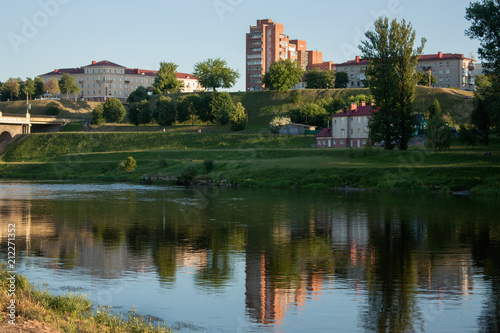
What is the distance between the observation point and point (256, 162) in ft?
260

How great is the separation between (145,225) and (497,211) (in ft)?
89.0

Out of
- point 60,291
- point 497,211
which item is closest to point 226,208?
point 497,211

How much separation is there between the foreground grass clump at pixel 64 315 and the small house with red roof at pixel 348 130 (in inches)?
3202

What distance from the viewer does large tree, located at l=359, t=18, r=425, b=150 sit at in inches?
2638

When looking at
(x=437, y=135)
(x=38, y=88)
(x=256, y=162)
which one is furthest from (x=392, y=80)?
(x=38, y=88)

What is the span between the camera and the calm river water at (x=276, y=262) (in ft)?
58.4

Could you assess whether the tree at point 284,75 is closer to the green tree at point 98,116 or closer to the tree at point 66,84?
the green tree at point 98,116

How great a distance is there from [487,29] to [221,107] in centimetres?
7773

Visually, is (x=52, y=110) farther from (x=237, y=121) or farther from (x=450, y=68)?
(x=450, y=68)

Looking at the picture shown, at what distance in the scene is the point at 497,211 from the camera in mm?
43250

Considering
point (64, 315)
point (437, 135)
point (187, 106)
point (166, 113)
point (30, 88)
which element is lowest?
point (64, 315)

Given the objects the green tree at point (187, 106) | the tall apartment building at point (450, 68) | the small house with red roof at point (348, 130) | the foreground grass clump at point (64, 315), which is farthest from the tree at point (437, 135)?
the tall apartment building at point (450, 68)

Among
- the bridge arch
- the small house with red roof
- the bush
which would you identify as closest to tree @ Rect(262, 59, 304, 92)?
the small house with red roof

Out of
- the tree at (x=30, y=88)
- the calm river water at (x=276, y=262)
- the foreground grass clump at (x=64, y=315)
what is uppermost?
the tree at (x=30, y=88)
